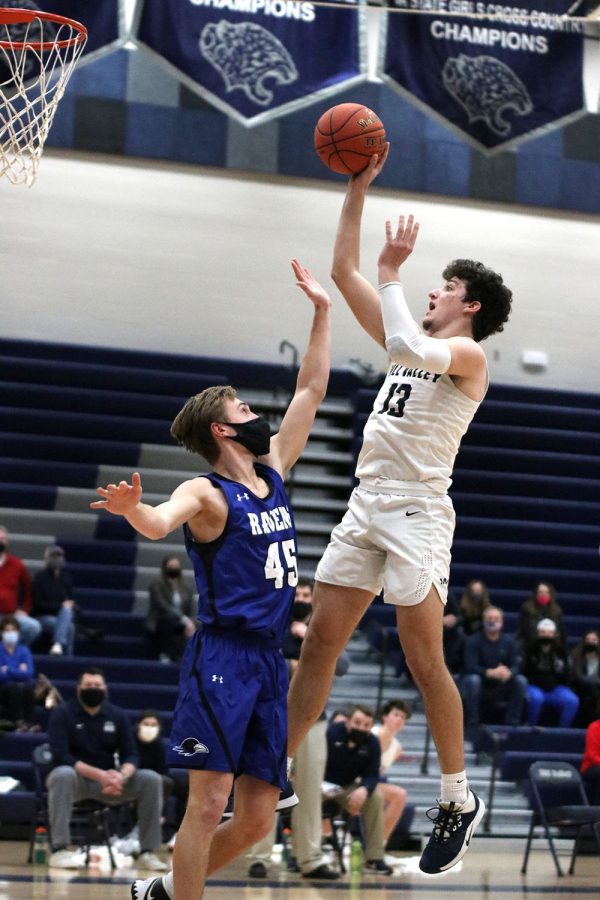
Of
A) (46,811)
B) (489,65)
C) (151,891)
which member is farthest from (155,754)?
(489,65)

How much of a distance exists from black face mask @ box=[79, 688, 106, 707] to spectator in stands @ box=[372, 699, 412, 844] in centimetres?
223

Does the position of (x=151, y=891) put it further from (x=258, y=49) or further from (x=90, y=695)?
(x=258, y=49)

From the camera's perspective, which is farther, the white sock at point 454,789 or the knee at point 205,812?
the white sock at point 454,789

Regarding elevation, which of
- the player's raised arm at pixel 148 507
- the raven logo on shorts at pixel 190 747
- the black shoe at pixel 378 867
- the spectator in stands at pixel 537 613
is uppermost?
the player's raised arm at pixel 148 507

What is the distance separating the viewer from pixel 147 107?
53.7 ft

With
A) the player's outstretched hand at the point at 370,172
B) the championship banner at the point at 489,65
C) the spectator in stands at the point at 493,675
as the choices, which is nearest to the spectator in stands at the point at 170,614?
the spectator in stands at the point at 493,675

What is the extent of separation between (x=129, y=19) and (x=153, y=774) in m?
7.39

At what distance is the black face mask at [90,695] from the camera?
34.1ft

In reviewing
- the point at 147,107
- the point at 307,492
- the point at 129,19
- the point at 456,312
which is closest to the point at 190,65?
the point at 129,19

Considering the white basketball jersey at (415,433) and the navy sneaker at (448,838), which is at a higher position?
the white basketball jersey at (415,433)

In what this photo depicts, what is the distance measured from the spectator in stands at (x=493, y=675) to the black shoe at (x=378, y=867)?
111 inches

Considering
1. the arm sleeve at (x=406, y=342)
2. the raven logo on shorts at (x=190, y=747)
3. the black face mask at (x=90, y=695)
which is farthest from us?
the black face mask at (x=90, y=695)

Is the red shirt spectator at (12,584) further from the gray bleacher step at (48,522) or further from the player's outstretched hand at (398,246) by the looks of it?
the player's outstretched hand at (398,246)

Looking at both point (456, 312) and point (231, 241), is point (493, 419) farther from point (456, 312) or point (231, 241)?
point (456, 312)
